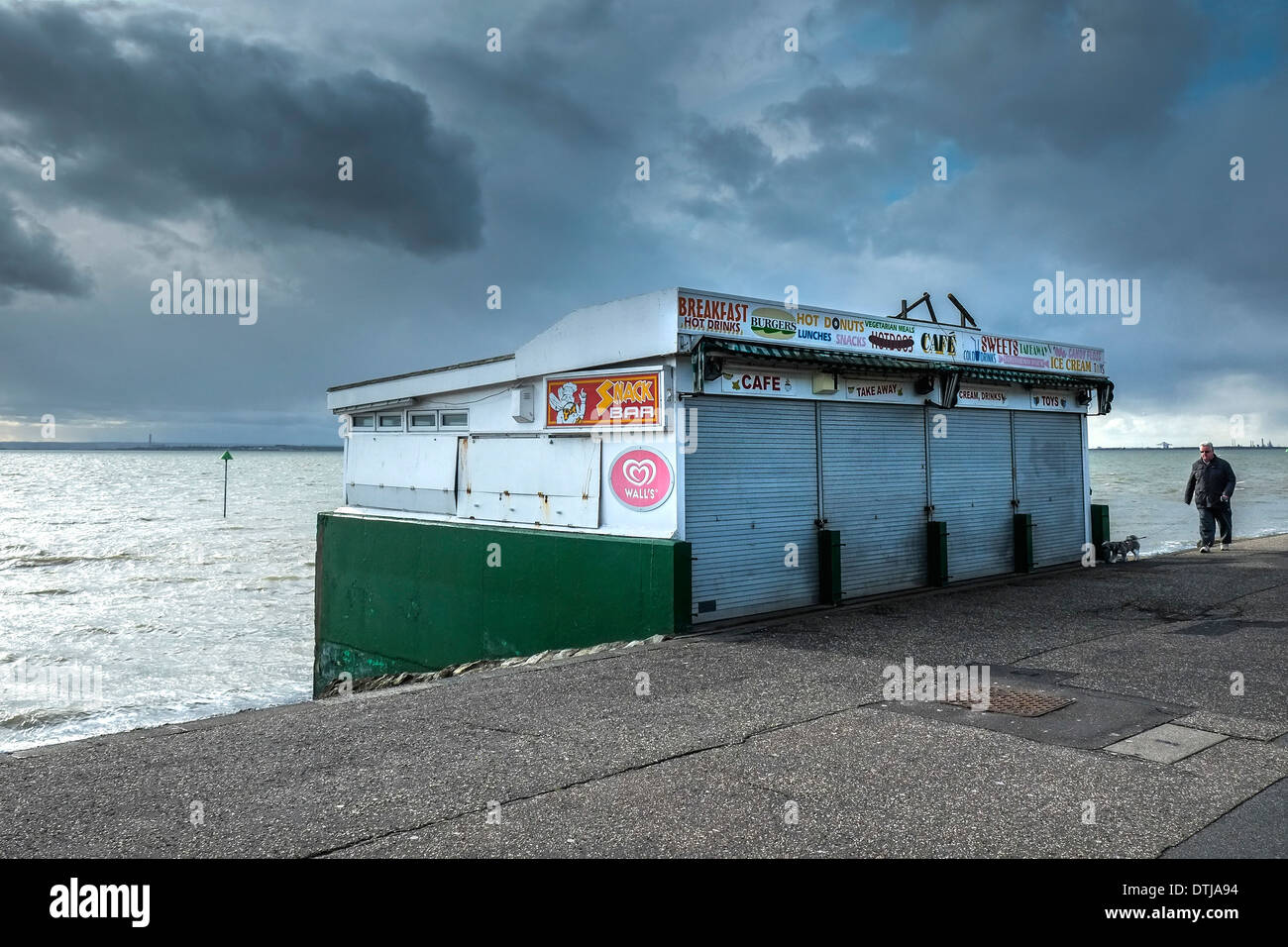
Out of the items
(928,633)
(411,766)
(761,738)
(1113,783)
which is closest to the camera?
(1113,783)

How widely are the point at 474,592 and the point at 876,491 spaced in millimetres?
6042

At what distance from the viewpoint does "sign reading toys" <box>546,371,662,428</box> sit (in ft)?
34.7

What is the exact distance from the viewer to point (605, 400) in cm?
1119

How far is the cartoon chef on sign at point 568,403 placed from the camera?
11.6 m

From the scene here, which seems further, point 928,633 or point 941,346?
point 941,346

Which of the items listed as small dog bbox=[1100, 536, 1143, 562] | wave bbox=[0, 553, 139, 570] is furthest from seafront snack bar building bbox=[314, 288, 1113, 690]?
wave bbox=[0, 553, 139, 570]

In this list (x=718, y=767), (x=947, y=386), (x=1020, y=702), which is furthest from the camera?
(x=947, y=386)

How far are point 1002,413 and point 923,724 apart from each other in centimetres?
1009

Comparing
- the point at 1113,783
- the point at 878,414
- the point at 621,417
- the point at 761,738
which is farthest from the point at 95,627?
the point at 1113,783

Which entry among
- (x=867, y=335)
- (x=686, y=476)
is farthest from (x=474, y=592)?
(x=867, y=335)

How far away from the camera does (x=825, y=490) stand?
39.7 ft

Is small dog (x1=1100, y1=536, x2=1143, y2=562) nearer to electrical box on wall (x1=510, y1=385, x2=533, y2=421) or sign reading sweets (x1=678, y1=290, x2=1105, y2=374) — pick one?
sign reading sweets (x1=678, y1=290, x2=1105, y2=374)

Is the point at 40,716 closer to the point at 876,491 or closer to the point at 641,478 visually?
the point at 641,478
